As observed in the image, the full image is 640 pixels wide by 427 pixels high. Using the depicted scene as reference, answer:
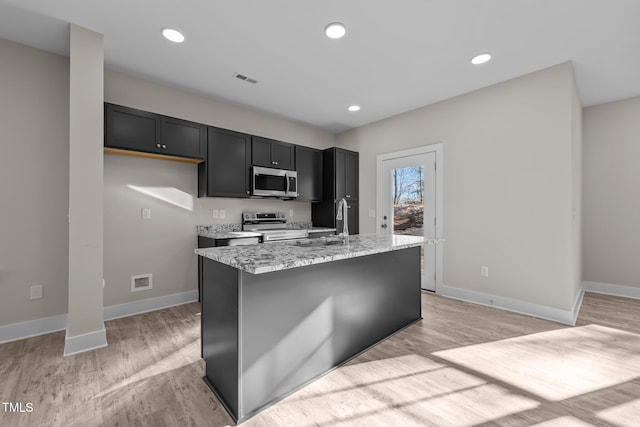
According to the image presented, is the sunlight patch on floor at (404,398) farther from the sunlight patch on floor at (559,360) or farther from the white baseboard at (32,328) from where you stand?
the white baseboard at (32,328)

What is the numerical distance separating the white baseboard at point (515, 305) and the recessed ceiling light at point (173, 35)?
13.7 ft

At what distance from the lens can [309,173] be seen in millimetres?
4688

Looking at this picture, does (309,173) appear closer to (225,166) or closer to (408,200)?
(225,166)

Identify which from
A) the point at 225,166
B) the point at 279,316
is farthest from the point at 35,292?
the point at 279,316

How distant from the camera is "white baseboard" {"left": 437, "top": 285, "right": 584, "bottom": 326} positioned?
9.48 ft

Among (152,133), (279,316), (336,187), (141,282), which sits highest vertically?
(152,133)

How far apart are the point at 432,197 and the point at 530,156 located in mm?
1227

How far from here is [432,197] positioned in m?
4.01

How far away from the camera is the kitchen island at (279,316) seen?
5.03 feet

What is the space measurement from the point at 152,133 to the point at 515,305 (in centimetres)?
457

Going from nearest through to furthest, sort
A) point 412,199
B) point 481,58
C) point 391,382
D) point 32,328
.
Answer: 1. point 391,382
2. point 32,328
3. point 481,58
4. point 412,199

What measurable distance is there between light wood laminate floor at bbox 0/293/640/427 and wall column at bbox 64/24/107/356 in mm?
242

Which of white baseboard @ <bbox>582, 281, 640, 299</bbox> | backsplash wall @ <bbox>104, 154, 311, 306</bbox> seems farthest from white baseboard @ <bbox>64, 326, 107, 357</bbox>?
white baseboard @ <bbox>582, 281, 640, 299</bbox>

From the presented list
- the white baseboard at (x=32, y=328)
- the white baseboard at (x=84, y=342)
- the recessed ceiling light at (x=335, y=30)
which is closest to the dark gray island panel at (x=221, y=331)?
the white baseboard at (x=84, y=342)
